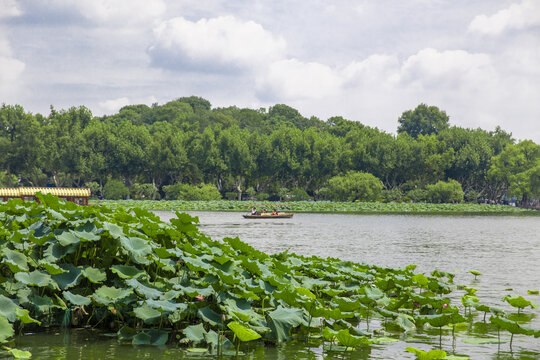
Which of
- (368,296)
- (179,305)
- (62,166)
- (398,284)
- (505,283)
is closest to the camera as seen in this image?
(179,305)

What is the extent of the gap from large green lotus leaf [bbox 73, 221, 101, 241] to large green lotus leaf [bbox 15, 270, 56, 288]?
1.84 feet

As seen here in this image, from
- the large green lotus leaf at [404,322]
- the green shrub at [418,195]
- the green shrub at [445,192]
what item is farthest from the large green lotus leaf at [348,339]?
the green shrub at [445,192]

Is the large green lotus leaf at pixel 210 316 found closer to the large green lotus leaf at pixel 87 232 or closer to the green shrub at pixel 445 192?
the large green lotus leaf at pixel 87 232

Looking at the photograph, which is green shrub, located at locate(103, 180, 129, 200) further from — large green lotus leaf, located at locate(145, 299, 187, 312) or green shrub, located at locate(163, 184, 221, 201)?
large green lotus leaf, located at locate(145, 299, 187, 312)

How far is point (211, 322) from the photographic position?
19.1ft

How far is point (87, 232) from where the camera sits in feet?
21.4

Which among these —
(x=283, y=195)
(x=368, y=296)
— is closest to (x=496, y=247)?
(x=368, y=296)

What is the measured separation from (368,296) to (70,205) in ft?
13.9

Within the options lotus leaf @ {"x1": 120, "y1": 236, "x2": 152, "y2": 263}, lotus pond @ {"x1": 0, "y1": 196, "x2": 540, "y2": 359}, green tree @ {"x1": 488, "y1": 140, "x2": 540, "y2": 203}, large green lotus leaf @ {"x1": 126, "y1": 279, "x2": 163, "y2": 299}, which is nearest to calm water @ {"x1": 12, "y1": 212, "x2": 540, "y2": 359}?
lotus pond @ {"x1": 0, "y1": 196, "x2": 540, "y2": 359}

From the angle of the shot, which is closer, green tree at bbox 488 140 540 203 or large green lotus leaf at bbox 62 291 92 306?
large green lotus leaf at bbox 62 291 92 306

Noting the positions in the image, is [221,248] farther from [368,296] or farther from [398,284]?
[398,284]

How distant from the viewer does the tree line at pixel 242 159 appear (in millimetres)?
62344

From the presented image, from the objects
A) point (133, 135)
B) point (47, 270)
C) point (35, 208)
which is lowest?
point (47, 270)

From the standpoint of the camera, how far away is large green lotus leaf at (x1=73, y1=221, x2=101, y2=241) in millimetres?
6305
